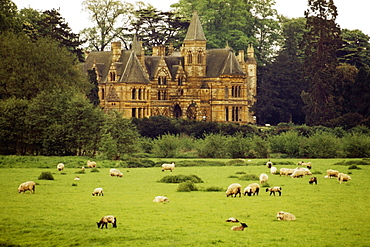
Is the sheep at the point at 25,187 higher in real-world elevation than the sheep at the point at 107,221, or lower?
higher

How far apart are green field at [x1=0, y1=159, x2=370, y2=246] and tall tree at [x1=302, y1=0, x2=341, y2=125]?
57.8 metres

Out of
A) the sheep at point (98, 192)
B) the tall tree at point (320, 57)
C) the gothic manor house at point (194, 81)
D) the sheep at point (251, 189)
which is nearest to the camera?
the sheep at point (251, 189)

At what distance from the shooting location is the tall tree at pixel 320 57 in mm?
99000

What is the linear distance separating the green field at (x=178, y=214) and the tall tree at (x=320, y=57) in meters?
57.8

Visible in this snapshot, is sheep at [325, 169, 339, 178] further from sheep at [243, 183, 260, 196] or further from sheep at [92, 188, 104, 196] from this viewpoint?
sheep at [92, 188, 104, 196]

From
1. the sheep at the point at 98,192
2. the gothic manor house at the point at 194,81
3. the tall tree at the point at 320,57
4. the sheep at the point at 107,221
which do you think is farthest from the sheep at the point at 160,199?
the gothic manor house at the point at 194,81

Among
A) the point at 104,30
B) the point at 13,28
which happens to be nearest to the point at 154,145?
the point at 13,28

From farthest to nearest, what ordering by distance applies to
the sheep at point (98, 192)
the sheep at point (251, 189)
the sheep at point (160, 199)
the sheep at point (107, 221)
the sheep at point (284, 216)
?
1. the sheep at point (98, 192)
2. the sheep at point (251, 189)
3. the sheep at point (160, 199)
4. the sheep at point (284, 216)
5. the sheep at point (107, 221)

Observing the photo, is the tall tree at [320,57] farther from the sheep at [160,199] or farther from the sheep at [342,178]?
the sheep at [160,199]

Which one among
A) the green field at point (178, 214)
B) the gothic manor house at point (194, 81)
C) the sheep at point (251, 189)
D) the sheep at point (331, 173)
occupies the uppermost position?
the gothic manor house at point (194, 81)

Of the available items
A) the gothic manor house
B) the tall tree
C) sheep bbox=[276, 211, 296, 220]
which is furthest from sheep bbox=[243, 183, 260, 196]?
the gothic manor house

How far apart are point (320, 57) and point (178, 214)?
76270 millimetres

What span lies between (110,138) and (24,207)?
2899 cm

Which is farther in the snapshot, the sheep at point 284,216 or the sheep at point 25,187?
the sheep at point 25,187
